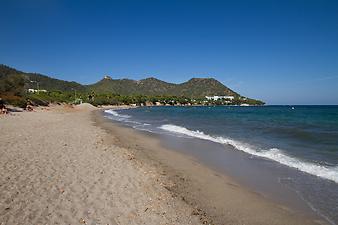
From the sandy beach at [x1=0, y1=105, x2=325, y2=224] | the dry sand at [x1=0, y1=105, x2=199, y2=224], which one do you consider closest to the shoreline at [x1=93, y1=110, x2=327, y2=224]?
the sandy beach at [x1=0, y1=105, x2=325, y2=224]

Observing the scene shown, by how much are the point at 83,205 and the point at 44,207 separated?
852 mm

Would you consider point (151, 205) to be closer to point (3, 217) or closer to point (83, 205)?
point (83, 205)

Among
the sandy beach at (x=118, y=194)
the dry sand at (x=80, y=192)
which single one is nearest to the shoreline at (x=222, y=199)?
the sandy beach at (x=118, y=194)

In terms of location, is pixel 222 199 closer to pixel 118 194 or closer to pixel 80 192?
pixel 118 194

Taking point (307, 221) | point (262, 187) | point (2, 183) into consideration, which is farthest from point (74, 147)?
point (307, 221)

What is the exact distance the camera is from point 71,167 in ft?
34.5

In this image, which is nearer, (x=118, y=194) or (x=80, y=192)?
(x=80, y=192)

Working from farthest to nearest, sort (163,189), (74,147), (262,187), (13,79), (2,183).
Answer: (13,79) < (74,147) < (262,187) < (163,189) < (2,183)

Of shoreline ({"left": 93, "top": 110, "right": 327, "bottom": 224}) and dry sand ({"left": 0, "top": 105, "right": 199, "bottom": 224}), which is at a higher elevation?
dry sand ({"left": 0, "top": 105, "right": 199, "bottom": 224})

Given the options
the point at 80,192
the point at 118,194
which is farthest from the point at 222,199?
the point at 80,192

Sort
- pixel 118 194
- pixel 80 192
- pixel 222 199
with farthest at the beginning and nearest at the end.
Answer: pixel 222 199 < pixel 118 194 < pixel 80 192

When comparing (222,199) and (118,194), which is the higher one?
(118,194)

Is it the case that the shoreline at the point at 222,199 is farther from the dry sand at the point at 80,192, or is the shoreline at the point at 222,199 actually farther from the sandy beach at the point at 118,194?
the dry sand at the point at 80,192

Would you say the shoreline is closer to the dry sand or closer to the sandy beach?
the sandy beach
